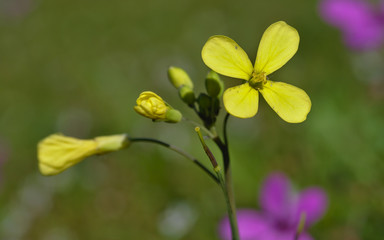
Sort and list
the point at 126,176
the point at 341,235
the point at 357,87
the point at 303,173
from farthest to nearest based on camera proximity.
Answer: the point at 357,87
the point at 126,176
the point at 303,173
the point at 341,235

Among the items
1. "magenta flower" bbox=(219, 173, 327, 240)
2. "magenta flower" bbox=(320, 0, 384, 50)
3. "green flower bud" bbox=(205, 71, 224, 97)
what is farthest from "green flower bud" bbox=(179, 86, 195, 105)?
"magenta flower" bbox=(320, 0, 384, 50)

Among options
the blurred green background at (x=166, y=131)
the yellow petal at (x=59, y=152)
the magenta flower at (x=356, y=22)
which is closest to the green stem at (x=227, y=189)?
the yellow petal at (x=59, y=152)

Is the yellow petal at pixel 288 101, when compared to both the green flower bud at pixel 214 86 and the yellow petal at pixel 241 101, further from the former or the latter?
the green flower bud at pixel 214 86

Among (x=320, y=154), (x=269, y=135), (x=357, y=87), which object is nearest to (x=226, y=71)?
(x=320, y=154)

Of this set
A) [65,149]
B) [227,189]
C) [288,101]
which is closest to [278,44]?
[288,101]

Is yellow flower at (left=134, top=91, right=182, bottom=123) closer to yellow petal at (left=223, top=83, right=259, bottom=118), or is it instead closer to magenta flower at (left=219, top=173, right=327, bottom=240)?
yellow petal at (left=223, top=83, right=259, bottom=118)

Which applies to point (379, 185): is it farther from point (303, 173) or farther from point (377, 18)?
point (377, 18)
